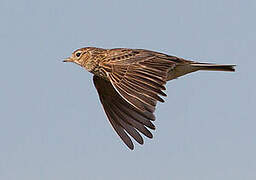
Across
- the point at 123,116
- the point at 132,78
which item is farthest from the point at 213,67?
the point at 132,78

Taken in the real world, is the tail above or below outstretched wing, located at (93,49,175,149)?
above

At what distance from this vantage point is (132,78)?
1081cm

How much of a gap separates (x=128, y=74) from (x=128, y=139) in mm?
2064

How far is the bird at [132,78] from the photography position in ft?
33.5

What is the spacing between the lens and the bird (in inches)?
402

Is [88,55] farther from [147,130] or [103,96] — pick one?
[147,130]

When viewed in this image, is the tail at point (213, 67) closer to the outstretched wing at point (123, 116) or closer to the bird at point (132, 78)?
the bird at point (132, 78)

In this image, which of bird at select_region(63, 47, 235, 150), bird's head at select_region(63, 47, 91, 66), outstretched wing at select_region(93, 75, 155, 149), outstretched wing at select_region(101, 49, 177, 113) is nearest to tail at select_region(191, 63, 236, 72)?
bird at select_region(63, 47, 235, 150)

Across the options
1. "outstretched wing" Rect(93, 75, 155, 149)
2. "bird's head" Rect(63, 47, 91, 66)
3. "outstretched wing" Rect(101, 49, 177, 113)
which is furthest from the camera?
"bird's head" Rect(63, 47, 91, 66)

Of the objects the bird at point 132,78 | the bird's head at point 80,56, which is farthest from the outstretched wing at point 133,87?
the bird's head at point 80,56

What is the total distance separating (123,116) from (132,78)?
7.60ft

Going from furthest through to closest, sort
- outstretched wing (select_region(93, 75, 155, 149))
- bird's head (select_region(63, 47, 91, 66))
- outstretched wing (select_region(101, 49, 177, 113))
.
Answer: bird's head (select_region(63, 47, 91, 66)) → outstretched wing (select_region(93, 75, 155, 149)) → outstretched wing (select_region(101, 49, 177, 113))

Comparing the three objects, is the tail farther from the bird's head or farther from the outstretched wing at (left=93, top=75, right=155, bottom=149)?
the bird's head

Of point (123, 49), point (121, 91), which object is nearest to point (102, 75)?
point (123, 49)
